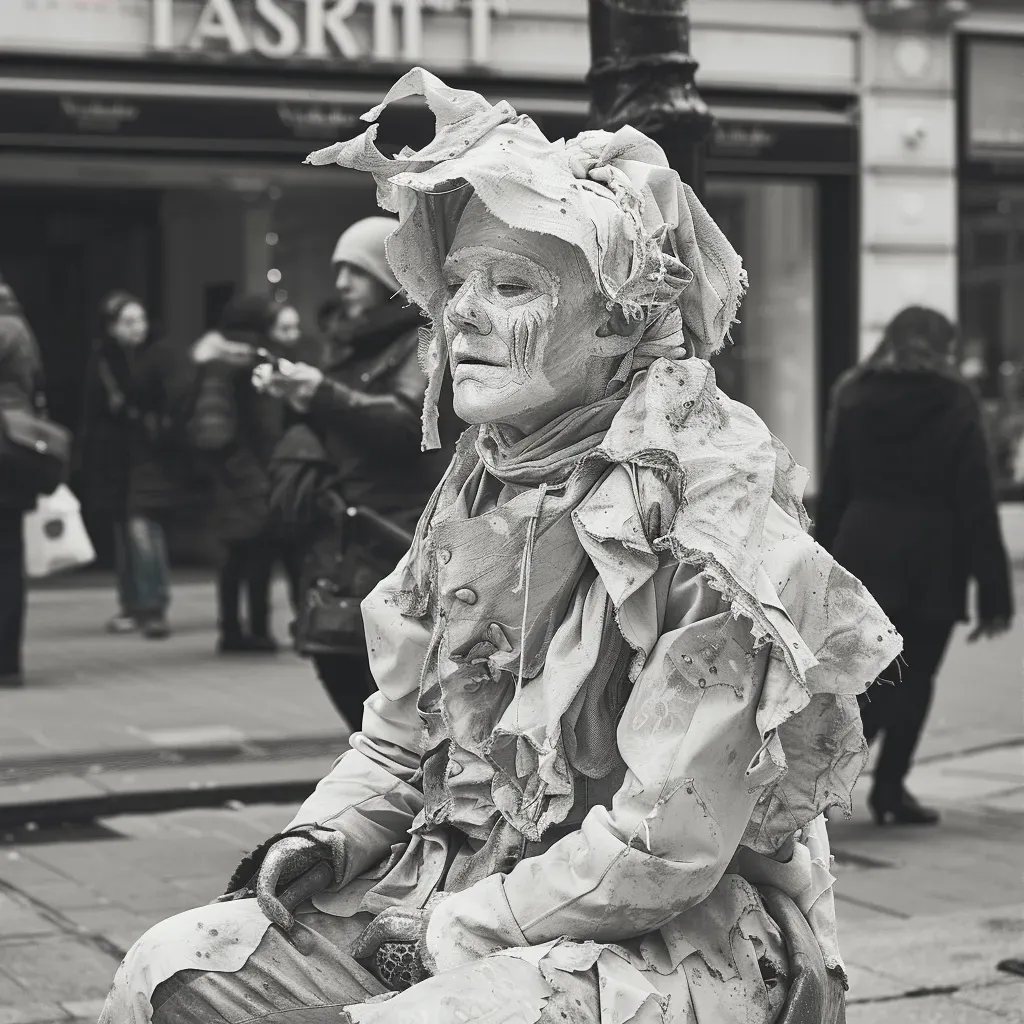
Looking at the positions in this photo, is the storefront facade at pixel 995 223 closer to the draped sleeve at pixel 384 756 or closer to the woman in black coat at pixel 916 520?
the woman in black coat at pixel 916 520

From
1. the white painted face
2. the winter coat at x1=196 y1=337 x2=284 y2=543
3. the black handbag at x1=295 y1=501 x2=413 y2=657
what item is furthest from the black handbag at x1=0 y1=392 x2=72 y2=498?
the white painted face

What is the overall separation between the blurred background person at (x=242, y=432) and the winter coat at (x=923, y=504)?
16.2 ft

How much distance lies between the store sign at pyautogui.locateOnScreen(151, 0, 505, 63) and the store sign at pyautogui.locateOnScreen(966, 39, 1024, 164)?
4.27 m

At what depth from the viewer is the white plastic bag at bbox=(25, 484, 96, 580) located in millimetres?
10062

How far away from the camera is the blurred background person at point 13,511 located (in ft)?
31.6

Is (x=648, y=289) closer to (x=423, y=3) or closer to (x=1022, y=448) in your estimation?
(x=423, y=3)

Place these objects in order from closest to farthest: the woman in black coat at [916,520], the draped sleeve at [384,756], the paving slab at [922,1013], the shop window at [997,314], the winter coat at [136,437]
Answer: the draped sleeve at [384,756] → the paving slab at [922,1013] → the woman in black coat at [916,520] → the winter coat at [136,437] → the shop window at [997,314]

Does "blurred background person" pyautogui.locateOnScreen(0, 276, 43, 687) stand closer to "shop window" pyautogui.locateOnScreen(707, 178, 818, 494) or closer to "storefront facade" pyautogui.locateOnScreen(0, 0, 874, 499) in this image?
"storefront facade" pyautogui.locateOnScreen(0, 0, 874, 499)

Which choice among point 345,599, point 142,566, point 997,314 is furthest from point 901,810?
point 997,314

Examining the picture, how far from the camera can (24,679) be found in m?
10.1

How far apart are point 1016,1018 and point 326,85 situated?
10871 mm

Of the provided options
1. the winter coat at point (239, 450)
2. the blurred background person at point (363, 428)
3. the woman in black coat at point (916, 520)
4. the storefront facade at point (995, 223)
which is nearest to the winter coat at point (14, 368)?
the winter coat at point (239, 450)

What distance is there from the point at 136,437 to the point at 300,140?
3.23m

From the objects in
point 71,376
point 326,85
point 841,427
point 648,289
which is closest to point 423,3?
point 326,85
